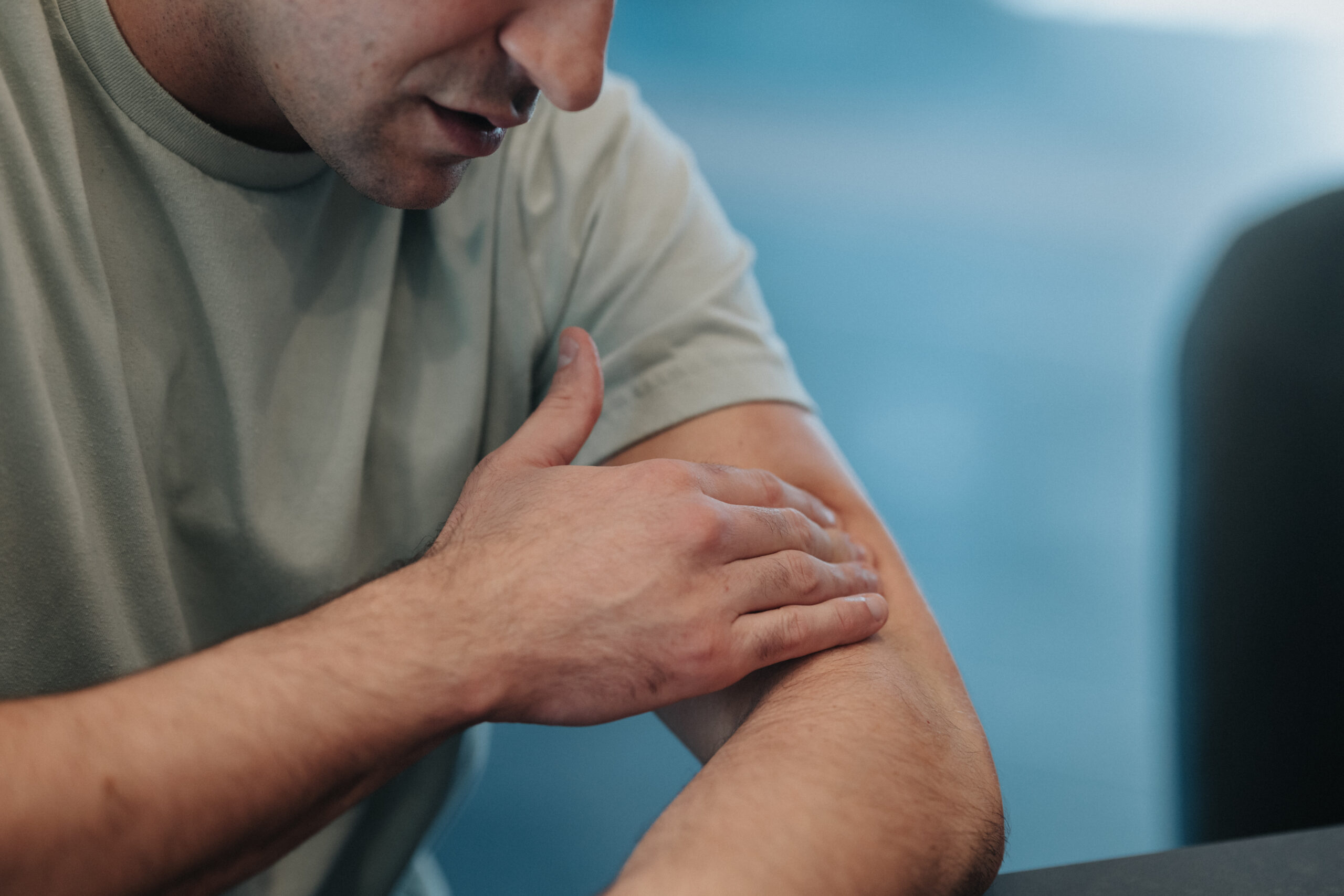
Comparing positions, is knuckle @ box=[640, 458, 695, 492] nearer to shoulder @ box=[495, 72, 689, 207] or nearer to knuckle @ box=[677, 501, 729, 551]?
knuckle @ box=[677, 501, 729, 551]

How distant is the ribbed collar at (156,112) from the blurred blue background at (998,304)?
3.13ft

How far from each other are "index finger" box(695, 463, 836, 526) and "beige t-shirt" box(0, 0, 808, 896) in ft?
0.40

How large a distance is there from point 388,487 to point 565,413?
201mm

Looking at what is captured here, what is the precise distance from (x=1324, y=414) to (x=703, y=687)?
2.36 feet

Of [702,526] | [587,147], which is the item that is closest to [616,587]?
Result: [702,526]

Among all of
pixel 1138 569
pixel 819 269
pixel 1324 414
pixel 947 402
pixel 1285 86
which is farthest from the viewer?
pixel 1285 86

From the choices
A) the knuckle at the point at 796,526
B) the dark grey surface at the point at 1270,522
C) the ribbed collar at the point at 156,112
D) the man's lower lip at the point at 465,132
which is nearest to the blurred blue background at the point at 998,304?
the dark grey surface at the point at 1270,522

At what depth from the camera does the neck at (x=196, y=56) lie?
671 mm

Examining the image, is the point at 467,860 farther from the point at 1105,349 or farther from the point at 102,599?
the point at 1105,349

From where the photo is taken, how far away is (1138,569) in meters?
2.15

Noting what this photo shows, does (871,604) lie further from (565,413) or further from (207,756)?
(207,756)

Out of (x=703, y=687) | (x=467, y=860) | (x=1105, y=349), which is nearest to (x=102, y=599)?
(x=703, y=687)

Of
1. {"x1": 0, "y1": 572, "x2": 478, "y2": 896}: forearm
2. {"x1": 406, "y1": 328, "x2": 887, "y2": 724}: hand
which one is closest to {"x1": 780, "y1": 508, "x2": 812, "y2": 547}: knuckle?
{"x1": 406, "y1": 328, "x2": 887, "y2": 724}: hand

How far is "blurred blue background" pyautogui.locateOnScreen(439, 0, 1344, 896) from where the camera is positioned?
169 centimetres
